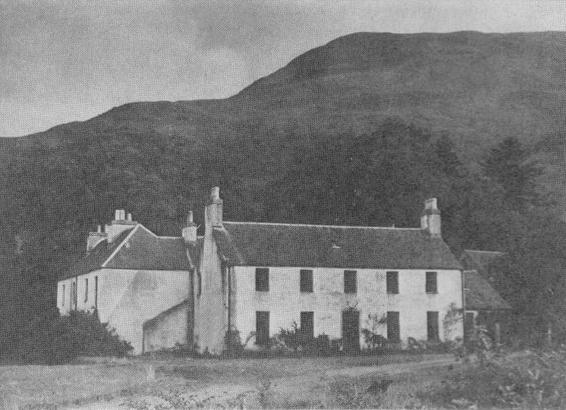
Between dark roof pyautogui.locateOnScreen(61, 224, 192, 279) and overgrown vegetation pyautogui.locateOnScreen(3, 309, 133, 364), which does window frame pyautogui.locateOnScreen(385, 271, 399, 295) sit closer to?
dark roof pyautogui.locateOnScreen(61, 224, 192, 279)

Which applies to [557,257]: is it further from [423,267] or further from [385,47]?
[385,47]

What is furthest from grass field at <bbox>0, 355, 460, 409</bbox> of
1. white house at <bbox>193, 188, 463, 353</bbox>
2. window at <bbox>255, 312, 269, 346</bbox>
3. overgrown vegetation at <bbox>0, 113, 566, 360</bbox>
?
overgrown vegetation at <bbox>0, 113, 566, 360</bbox>

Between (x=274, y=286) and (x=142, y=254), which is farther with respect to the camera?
(x=142, y=254)

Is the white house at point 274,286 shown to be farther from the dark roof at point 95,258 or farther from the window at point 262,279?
the dark roof at point 95,258

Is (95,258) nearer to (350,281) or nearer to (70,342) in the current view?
(70,342)

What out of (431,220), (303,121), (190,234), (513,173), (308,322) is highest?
(303,121)

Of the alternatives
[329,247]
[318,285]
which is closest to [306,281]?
[318,285]

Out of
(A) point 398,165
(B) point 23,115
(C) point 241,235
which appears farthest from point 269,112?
(B) point 23,115
